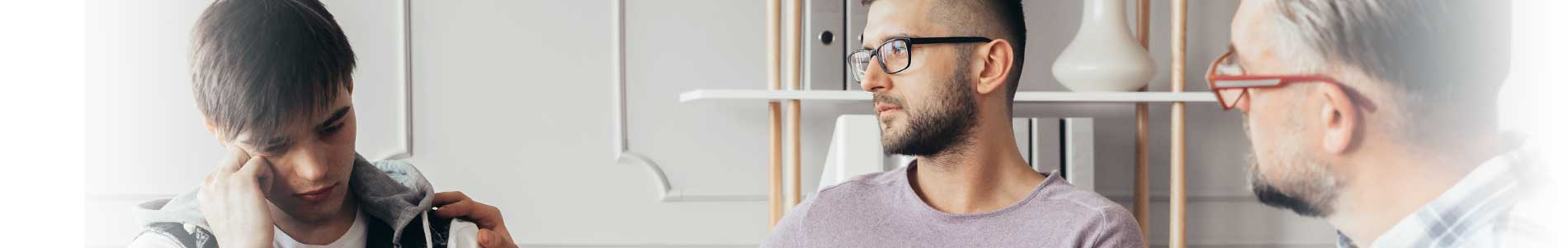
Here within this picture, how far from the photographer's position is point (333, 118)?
2.85ft

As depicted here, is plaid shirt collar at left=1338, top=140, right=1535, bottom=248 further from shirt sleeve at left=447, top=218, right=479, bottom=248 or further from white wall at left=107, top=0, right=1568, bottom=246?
white wall at left=107, top=0, right=1568, bottom=246

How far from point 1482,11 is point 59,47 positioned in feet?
3.09

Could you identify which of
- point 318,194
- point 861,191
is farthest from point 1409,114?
point 318,194

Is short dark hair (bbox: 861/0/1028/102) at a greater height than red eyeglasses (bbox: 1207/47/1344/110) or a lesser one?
greater

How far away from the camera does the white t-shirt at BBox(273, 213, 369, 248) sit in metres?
0.86

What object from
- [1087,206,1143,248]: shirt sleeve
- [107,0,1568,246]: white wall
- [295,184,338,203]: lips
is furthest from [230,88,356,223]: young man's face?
[1087,206,1143,248]: shirt sleeve

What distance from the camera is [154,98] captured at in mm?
845

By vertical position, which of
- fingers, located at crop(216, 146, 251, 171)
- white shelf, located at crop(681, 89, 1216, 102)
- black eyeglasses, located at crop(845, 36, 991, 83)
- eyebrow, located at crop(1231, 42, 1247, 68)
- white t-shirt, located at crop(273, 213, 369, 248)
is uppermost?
black eyeglasses, located at crop(845, 36, 991, 83)

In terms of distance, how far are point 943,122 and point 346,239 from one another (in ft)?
1.87

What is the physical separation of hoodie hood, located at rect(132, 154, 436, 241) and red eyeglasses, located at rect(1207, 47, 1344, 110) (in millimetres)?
721

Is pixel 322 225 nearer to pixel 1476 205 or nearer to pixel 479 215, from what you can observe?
pixel 479 215

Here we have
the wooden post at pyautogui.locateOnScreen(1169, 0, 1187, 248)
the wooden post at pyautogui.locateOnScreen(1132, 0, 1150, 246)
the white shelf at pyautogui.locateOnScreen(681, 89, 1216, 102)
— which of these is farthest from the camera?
the wooden post at pyautogui.locateOnScreen(1132, 0, 1150, 246)

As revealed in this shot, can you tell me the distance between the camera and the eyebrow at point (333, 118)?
0.86m

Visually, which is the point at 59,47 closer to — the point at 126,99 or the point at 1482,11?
the point at 126,99
